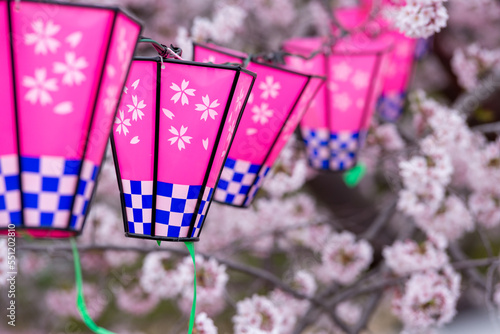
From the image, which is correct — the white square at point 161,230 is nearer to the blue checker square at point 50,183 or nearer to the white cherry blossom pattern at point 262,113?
the blue checker square at point 50,183

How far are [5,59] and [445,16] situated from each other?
41.9 inches

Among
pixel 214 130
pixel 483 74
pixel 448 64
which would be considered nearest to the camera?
pixel 214 130

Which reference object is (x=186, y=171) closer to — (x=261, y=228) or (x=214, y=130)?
(x=214, y=130)

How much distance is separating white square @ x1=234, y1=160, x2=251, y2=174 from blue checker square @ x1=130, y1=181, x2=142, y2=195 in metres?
0.31

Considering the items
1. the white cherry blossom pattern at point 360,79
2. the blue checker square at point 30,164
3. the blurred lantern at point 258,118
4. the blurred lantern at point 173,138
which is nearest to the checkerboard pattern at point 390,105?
the white cherry blossom pattern at point 360,79

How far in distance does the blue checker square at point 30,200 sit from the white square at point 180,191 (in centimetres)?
27

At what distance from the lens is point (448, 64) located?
Result: 321 cm

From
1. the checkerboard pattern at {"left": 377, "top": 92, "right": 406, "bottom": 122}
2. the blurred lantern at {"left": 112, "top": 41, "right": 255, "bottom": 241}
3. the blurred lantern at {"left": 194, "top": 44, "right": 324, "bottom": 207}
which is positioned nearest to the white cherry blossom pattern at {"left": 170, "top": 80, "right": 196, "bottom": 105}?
the blurred lantern at {"left": 112, "top": 41, "right": 255, "bottom": 241}

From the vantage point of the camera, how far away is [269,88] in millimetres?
1206

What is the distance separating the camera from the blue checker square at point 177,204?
96 centimetres

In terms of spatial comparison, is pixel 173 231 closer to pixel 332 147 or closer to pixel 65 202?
pixel 65 202

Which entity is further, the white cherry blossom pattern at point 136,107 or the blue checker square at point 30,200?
the white cherry blossom pattern at point 136,107

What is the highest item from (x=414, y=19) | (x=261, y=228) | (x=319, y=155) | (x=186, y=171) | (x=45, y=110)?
(x=414, y=19)

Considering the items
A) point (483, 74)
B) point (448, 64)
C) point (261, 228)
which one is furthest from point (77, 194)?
point (448, 64)
